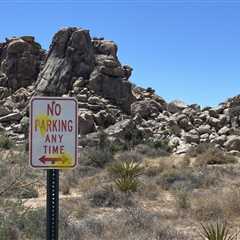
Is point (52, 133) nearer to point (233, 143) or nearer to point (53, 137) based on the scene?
point (53, 137)

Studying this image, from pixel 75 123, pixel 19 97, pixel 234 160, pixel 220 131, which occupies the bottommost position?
pixel 75 123

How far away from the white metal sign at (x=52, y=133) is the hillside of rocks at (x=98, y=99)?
125 ft

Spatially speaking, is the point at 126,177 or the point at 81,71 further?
the point at 81,71

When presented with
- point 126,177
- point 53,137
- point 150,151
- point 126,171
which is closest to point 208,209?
point 126,177

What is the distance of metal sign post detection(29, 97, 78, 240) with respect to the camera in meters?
4.70

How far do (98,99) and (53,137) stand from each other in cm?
4798

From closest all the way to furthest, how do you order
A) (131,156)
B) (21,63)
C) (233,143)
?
(131,156)
(233,143)
(21,63)

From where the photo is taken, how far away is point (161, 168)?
29.4 metres

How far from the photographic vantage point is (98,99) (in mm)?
52656

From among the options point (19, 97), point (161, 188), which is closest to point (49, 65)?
point (19, 97)

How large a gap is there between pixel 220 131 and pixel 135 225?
1458 inches

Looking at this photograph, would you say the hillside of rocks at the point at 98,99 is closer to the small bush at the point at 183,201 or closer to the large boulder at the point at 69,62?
the large boulder at the point at 69,62

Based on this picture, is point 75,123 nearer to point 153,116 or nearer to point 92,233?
point 92,233

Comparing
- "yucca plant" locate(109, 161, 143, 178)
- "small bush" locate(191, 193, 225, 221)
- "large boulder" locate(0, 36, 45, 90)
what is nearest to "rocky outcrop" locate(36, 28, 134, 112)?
"large boulder" locate(0, 36, 45, 90)
